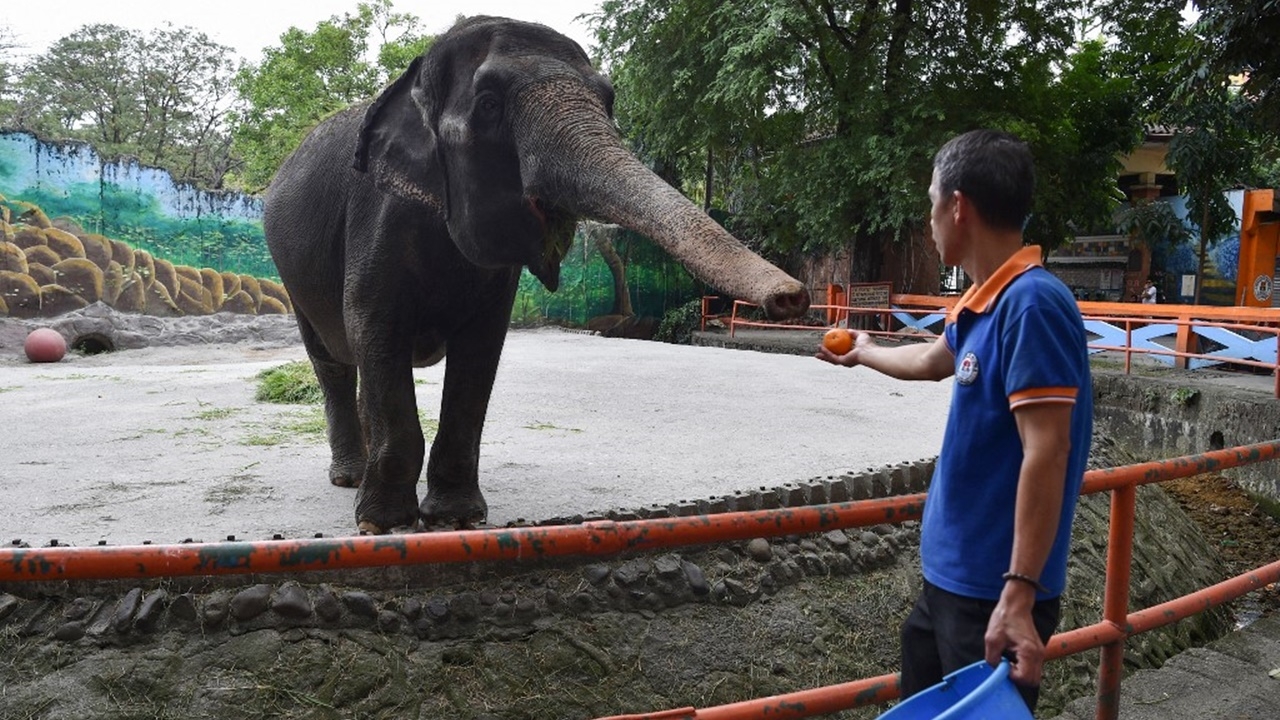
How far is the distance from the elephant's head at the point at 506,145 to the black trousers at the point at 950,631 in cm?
142

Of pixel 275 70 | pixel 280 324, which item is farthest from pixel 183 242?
pixel 275 70

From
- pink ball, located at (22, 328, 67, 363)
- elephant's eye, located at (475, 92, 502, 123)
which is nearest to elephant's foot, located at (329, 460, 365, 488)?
elephant's eye, located at (475, 92, 502, 123)

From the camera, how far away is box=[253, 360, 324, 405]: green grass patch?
8.22 meters

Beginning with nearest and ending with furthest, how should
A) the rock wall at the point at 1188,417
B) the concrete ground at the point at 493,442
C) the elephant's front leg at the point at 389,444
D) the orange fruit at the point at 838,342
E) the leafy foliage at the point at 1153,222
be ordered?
the orange fruit at the point at 838,342 < the elephant's front leg at the point at 389,444 < the concrete ground at the point at 493,442 < the rock wall at the point at 1188,417 < the leafy foliage at the point at 1153,222

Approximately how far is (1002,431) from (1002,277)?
0.83 feet

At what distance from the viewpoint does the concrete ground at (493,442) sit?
439 centimetres

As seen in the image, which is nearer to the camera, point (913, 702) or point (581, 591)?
point (913, 702)

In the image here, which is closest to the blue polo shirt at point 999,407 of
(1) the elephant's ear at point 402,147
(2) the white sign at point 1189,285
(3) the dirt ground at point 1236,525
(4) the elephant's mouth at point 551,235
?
(4) the elephant's mouth at point 551,235

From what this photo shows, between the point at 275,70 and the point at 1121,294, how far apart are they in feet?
59.0

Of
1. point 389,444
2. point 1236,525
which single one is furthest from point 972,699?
point 1236,525

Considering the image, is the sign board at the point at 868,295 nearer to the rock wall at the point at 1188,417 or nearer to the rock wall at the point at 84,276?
the rock wall at the point at 1188,417

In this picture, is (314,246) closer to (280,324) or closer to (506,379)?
(506,379)

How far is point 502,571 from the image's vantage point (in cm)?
393

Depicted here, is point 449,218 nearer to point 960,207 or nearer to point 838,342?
point 838,342
